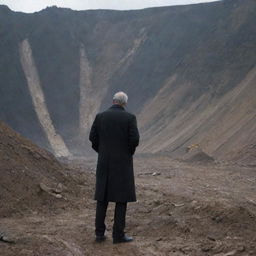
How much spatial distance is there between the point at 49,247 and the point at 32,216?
2.26 m

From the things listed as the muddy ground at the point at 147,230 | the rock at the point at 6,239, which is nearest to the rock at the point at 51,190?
the muddy ground at the point at 147,230

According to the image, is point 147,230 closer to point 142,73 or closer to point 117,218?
point 117,218

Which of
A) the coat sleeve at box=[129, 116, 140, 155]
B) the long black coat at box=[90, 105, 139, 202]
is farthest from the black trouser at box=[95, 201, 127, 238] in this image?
the coat sleeve at box=[129, 116, 140, 155]

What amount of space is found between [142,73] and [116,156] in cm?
3328

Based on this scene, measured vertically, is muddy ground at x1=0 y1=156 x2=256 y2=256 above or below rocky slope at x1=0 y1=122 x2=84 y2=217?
below

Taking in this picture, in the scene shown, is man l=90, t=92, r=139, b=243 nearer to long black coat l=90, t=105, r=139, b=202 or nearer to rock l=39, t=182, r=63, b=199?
long black coat l=90, t=105, r=139, b=202

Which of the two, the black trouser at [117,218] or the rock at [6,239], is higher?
the black trouser at [117,218]

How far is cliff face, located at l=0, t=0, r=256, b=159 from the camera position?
2589 centimetres

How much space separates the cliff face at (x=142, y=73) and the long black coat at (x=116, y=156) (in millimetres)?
14531

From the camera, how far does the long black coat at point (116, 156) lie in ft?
19.4

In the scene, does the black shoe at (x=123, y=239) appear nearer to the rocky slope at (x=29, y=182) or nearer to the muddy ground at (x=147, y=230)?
the muddy ground at (x=147, y=230)

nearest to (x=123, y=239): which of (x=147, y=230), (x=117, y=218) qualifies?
(x=117, y=218)

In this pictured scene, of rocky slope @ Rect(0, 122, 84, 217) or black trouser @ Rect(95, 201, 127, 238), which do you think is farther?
rocky slope @ Rect(0, 122, 84, 217)

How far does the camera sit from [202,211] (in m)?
7.09
